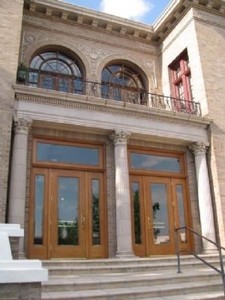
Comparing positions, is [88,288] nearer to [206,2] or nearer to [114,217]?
[114,217]

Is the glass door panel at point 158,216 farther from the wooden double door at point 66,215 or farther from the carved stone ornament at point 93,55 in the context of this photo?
the carved stone ornament at point 93,55

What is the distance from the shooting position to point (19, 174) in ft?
26.5

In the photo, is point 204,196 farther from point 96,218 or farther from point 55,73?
point 55,73

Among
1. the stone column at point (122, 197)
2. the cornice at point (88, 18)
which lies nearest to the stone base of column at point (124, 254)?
the stone column at point (122, 197)

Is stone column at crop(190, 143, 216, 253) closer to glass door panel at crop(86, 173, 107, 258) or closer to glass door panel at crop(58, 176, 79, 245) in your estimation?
glass door panel at crop(86, 173, 107, 258)

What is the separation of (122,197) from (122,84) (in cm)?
483

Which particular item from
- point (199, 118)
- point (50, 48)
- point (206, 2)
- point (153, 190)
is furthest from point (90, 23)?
point (153, 190)

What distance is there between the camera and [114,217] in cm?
916

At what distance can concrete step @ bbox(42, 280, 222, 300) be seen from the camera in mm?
5363

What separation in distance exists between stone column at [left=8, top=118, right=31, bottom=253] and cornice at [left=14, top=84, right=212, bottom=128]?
73 cm

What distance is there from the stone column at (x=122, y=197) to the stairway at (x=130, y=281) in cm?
76

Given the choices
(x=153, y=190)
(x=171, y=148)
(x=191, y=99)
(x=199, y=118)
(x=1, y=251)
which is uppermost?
(x=191, y=99)

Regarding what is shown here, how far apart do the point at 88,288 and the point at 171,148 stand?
574 cm

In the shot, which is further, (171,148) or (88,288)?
(171,148)
